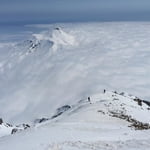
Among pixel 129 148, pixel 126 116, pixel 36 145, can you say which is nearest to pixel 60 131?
pixel 36 145

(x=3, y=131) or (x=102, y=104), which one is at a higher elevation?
(x=102, y=104)

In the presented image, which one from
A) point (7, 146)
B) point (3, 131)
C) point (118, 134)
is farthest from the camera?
point (3, 131)

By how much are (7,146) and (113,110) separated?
111 feet

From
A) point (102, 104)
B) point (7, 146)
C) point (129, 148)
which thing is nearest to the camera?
point (129, 148)

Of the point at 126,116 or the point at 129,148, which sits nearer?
the point at 129,148

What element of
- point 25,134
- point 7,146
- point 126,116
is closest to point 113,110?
point 126,116

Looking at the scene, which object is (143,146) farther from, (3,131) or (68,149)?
(3,131)

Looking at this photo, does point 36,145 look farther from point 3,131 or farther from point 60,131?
point 3,131

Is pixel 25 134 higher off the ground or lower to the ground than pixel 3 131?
higher

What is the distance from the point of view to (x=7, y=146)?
3100 cm

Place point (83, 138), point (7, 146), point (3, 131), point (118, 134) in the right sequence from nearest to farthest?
1. point (7, 146)
2. point (83, 138)
3. point (118, 134)
4. point (3, 131)

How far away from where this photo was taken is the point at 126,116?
58.9 metres

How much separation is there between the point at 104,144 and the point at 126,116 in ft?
96.0

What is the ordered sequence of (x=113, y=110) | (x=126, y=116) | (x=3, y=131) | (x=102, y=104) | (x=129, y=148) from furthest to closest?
(x=3, y=131)
(x=102, y=104)
(x=113, y=110)
(x=126, y=116)
(x=129, y=148)
